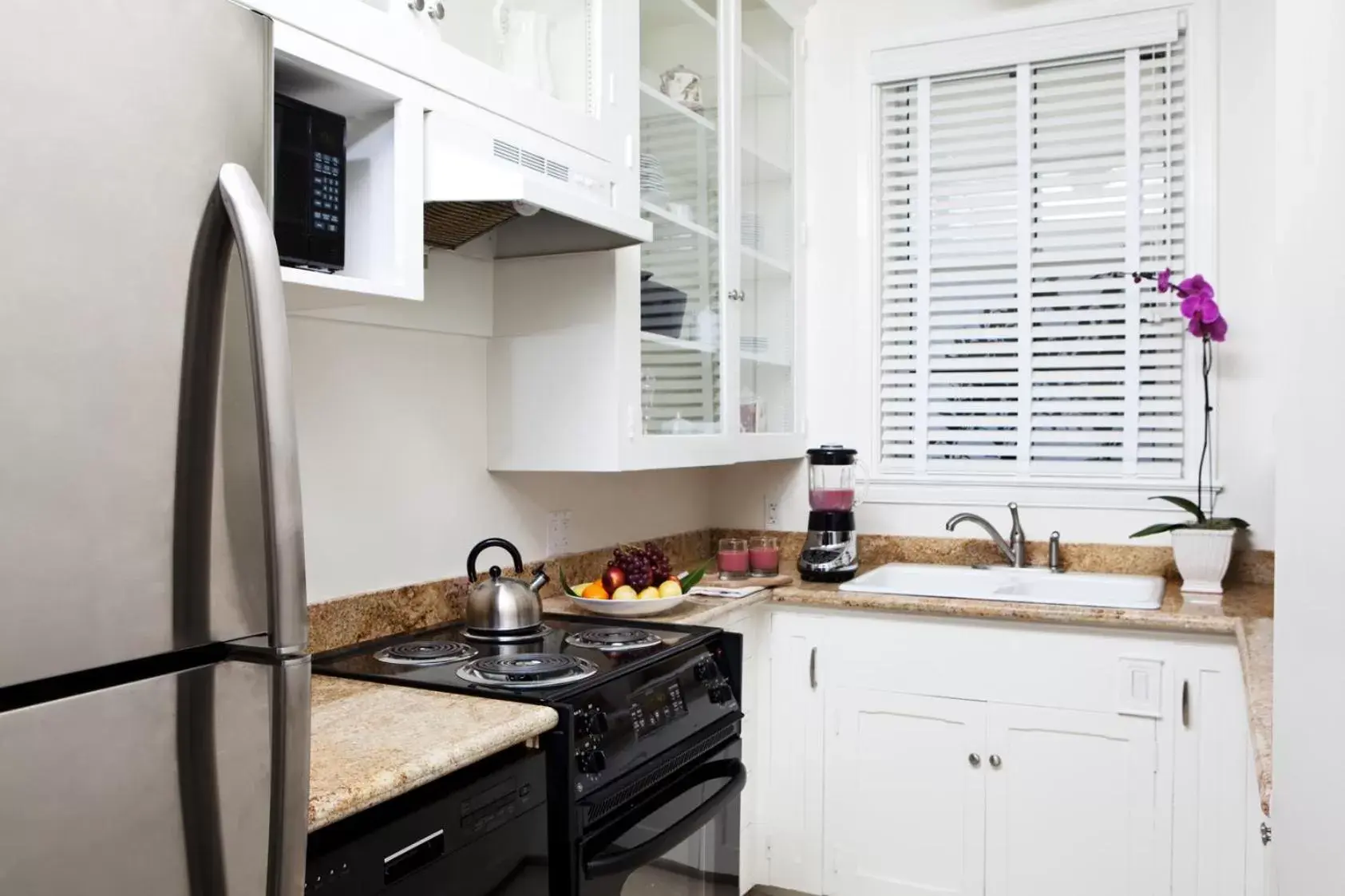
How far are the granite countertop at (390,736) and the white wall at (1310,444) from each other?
3.00 feet

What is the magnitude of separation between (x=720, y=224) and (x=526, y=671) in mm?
1485

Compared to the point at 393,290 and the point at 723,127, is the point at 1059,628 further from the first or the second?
the point at 393,290

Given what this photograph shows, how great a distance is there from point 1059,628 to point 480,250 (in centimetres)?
163

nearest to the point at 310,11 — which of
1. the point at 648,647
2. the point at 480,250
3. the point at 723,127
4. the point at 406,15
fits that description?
the point at 406,15

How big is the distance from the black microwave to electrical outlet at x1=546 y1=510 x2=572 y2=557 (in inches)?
49.4

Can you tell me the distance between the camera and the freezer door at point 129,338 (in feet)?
2.51

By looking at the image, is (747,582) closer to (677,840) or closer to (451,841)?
(677,840)

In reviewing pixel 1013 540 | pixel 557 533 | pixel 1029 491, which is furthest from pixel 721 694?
pixel 1029 491

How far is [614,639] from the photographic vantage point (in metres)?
2.14

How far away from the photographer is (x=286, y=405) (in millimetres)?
937

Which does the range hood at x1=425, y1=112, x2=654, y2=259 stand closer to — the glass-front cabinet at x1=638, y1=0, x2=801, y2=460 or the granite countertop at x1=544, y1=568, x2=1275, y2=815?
the glass-front cabinet at x1=638, y1=0, x2=801, y2=460

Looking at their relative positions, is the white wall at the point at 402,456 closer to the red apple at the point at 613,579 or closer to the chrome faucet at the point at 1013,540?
the red apple at the point at 613,579

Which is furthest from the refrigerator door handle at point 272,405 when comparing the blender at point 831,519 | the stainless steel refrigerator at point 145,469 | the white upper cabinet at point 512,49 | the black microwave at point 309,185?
the blender at point 831,519

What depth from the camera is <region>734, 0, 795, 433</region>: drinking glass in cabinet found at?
10.1ft
